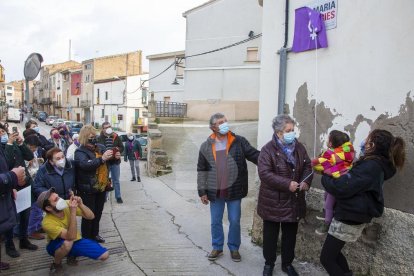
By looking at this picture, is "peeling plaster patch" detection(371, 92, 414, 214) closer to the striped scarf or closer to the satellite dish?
the striped scarf

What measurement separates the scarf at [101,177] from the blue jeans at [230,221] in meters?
1.45

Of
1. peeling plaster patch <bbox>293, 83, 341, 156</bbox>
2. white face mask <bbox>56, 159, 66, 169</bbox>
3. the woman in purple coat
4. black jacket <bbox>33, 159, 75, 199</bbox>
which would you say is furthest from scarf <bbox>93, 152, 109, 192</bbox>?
peeling plaster patch <bbox>293, 83, 341, 156</bbox>

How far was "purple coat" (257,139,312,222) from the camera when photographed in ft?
11.9

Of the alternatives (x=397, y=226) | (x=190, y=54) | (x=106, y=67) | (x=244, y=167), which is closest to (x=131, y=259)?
(x=244, y=167)

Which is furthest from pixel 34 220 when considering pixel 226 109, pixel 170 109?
pixel 170 109

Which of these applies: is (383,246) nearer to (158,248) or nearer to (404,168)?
(404,168)

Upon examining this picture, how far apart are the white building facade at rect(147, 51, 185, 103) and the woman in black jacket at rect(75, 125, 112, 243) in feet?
84.2

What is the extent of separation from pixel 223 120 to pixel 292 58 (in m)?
1.17

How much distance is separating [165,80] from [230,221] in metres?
28.7

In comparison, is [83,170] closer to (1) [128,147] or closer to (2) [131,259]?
(2) [131,259]

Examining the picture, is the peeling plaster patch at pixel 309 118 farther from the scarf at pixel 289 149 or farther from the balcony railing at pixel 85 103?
the balcony railing at pixel 85 103

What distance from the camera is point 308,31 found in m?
4.23

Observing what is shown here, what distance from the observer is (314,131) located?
4.20m

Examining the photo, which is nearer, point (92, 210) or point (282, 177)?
point (282, 177)
